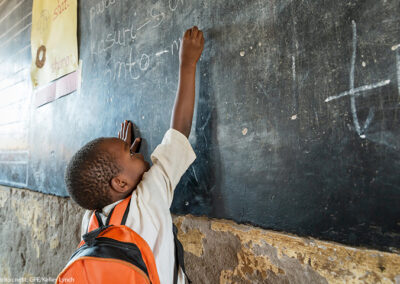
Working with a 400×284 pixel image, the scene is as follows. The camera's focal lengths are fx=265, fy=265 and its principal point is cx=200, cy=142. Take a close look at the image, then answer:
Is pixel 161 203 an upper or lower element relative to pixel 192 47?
lower

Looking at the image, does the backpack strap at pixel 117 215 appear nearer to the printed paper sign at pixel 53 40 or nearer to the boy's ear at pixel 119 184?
the boy's ear at pixel 119 184

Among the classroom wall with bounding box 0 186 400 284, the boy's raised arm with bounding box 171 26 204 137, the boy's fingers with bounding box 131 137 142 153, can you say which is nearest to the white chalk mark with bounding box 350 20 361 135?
the classroom wall with bounding box 0 186 400 284

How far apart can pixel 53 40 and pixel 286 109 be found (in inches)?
62.1

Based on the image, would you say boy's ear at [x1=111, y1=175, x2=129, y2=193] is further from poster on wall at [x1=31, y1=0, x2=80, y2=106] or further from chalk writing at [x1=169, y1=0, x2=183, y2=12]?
poster on wall at [x1=31, y1=0, x2=80, y2=106]

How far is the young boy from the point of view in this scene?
0.70 metres

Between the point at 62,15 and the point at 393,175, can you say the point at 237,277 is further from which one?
the point at 62,15

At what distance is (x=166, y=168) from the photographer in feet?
2.50

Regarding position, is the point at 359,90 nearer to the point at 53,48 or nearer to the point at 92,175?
the point at 92,175

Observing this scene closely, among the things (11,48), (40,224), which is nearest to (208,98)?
(40,224)

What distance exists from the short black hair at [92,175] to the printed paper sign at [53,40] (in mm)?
972

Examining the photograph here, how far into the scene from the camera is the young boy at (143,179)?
2.29 feet

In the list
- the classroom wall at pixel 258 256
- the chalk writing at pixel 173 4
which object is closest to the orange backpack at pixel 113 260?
the classroom wall at pixel 258 256

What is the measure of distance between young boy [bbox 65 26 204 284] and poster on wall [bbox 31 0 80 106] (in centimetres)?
92

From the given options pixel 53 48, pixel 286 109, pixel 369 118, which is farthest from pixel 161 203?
pixel 53 48
